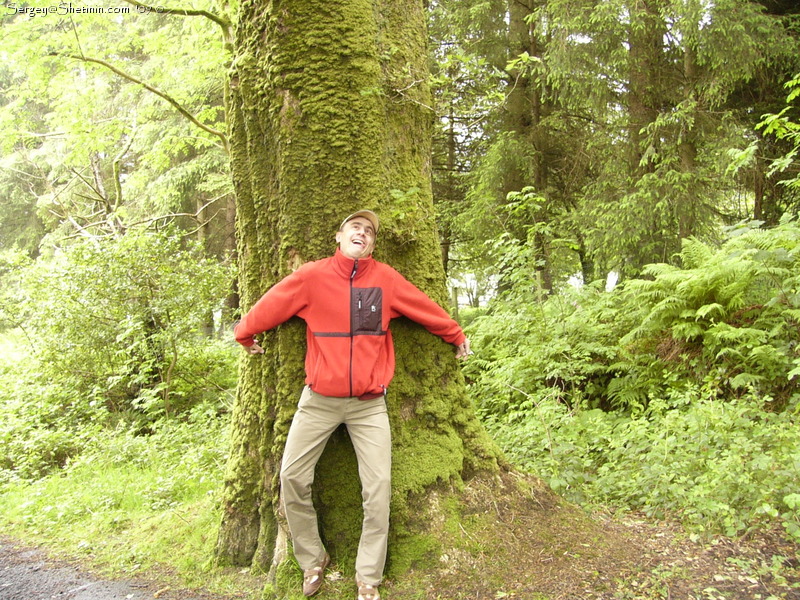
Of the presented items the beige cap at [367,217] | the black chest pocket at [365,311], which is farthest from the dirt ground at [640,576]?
the beige cap at [367,217]


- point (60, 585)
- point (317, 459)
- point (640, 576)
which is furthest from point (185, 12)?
point (640, 576)

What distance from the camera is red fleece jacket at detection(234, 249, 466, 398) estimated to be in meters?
3.40

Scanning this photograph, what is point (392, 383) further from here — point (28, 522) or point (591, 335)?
point (28, 522)

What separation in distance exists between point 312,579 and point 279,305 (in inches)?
65.8

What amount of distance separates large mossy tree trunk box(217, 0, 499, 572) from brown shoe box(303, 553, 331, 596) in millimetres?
187

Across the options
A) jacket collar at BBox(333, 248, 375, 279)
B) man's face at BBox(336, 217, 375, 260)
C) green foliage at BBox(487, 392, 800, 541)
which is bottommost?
green foliage at BBox(487, 392, 800, 541)

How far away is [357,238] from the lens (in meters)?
3.52

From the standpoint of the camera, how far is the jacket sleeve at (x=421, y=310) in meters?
3.65

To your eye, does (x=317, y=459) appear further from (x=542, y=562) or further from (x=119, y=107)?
(x=119, y=107)

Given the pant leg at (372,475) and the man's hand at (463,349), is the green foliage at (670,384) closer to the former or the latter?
the man's hand at (463,349)

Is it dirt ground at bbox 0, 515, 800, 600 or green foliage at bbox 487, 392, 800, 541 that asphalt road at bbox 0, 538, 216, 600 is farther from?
green foliage at bbox 487, 392, 800, 541

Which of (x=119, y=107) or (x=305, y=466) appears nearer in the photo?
(x=305, y=466)

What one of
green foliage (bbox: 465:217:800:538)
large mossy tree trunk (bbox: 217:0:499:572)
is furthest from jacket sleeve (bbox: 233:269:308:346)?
green foliage (bbox: 465:217:800:538)

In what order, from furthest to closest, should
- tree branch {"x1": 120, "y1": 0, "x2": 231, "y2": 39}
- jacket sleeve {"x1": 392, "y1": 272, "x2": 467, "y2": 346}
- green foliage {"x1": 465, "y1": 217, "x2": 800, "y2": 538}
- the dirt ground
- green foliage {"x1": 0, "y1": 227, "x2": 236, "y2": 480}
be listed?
green foliage {"x1": 0, "y1": 227, "x2": 236, "y2": 480} < tree branch {"x1": 120, "y1": 0, "x2": 231, "y2": 39} < green foliage {"x1": 465, "y1": 217, "x2": 800, "y2": 538} < jacket sleeve {"x1": 392, "y1": 272, "x2": 467, "y2": 346} < the dirt ground
